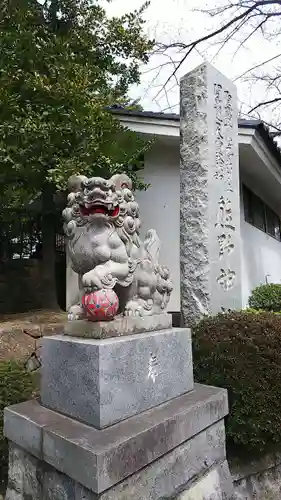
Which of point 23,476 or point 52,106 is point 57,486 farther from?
point 52,106

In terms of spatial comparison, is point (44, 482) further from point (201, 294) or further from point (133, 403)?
point (201, 294)

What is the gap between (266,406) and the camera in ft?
10.1

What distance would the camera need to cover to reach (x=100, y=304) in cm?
214

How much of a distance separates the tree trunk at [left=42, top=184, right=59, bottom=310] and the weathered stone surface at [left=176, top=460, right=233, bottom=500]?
4558mm

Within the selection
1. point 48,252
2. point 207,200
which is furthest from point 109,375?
point 48,252

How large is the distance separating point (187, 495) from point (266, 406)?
1.13 m

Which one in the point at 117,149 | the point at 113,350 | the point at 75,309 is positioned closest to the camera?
the point at 113,350

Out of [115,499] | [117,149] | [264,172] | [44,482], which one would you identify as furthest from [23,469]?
[264,172]

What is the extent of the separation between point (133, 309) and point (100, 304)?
0.41m

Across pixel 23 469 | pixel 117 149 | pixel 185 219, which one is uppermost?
pixel 117 149

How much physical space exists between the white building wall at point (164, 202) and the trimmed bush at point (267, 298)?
74.0 inches

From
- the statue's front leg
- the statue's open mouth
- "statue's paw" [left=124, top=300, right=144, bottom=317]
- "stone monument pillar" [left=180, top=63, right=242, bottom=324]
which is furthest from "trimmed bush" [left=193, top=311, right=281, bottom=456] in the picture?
the statue's open mouth

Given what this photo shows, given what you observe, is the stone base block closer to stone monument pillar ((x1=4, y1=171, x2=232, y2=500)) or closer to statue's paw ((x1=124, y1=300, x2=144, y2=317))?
stone monument pillar ((x1=4, y1=171, x2=232, y2=500))

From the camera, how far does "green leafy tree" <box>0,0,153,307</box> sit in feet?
15.4
